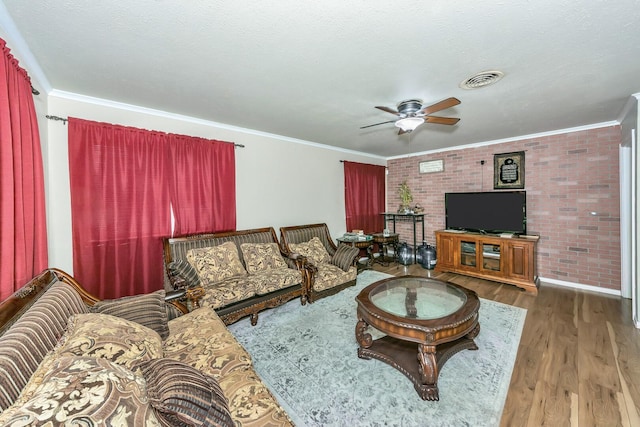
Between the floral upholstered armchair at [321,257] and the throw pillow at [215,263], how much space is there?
2.58ft

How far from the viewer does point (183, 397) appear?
83 centimetres

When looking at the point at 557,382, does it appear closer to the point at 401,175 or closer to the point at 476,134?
the point at 476,134

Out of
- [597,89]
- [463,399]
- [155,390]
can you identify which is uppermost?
[597,89]

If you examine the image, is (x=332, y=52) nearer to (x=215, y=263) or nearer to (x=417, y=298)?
(x=417, y=298)

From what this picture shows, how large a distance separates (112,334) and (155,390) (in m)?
0.53

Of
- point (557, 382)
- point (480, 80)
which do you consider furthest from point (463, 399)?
point (480, 80)

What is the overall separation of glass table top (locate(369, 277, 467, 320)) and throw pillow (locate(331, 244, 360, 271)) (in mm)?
888

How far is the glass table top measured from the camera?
2158 mm

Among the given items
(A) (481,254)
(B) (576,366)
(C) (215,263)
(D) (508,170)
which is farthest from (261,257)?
(D) (508,170)

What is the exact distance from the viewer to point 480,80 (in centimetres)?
211

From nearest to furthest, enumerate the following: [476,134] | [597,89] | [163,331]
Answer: [163,331] < [597,89] < [476,134]

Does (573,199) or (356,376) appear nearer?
(356,376)

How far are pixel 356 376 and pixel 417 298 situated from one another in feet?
3.22

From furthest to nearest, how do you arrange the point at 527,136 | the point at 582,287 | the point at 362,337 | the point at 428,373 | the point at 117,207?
the point at 527,136 → the point at 582,287 → the point at 117,207 → the point at 362,337 → the point at 428,373
